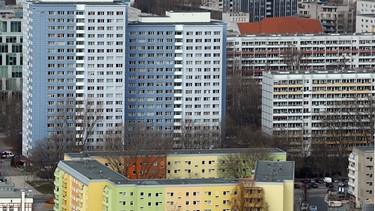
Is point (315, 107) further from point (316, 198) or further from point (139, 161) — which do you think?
point (139, 161)

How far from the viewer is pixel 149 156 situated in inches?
3152

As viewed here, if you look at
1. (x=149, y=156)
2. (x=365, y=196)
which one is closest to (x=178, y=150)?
(x=149, y=156)

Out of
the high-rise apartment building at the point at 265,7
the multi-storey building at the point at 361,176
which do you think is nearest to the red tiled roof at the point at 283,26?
the high-rise apartment building at the point at 265,7

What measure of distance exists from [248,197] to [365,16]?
151ft

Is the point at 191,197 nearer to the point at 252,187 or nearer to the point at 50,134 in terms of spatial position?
the point at 252,187

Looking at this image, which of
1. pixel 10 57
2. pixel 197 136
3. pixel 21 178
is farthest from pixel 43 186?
pixel 10 57

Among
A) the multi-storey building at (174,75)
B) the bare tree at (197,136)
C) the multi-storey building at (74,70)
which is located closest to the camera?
the bare tree at (197,136)

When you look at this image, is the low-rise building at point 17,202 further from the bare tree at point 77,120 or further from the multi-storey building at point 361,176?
the bare tree at point 77,120

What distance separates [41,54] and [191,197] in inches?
717

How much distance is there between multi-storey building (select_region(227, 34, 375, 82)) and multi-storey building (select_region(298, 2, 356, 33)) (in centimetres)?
1373

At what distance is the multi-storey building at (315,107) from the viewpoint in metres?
A: 90.3

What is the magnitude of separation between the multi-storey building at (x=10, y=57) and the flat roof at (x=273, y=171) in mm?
26065

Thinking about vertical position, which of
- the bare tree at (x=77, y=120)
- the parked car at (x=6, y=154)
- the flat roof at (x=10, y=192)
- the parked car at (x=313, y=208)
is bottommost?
the parked car at (x=313, y=208)

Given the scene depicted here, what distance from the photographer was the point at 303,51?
106375mm
